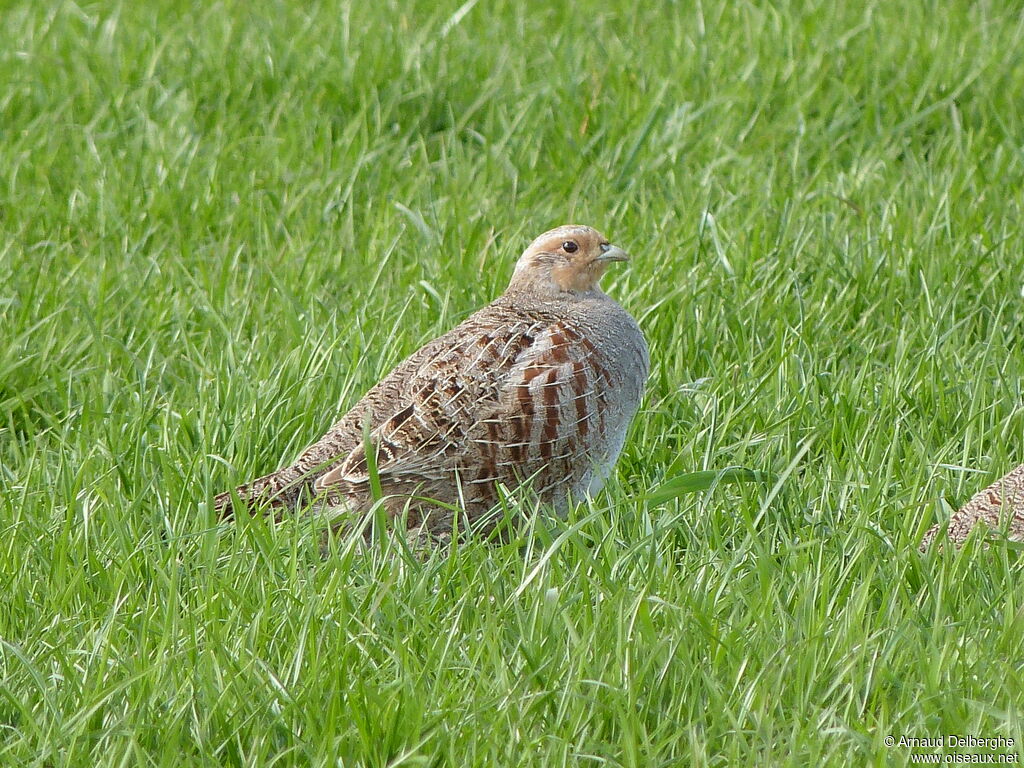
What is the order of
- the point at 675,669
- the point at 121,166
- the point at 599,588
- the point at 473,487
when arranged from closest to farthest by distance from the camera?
1. the point at 675,669
2. the point at 599,588
3. the point at 473,487
4. the point at 121,166

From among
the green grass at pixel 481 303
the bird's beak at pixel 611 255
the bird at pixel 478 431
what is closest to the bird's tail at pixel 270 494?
the bird at pixel 478 431

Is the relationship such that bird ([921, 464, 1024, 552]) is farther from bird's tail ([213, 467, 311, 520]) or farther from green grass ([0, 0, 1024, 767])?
bird's tail ([213, 467, 311, 520])

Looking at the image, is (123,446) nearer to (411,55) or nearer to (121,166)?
(121,166)

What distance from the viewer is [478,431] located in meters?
4.30

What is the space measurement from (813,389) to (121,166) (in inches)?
136

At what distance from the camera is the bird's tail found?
162 inches

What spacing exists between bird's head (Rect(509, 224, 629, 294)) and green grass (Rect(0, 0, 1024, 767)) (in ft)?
1.53

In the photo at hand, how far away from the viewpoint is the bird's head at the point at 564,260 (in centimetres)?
484

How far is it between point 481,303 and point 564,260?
75 cm

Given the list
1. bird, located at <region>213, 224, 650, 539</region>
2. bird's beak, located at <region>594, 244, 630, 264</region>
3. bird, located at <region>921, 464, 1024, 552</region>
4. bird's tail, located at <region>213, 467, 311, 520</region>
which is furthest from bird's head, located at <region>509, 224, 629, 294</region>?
bird, located at <region>921, 464, 1024, 552</region>

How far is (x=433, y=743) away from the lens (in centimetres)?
310

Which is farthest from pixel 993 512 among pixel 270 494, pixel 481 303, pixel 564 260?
pixel 481 303

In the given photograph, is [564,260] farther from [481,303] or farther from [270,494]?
[270,494]

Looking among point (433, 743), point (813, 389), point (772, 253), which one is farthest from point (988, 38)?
point (433, 743)
